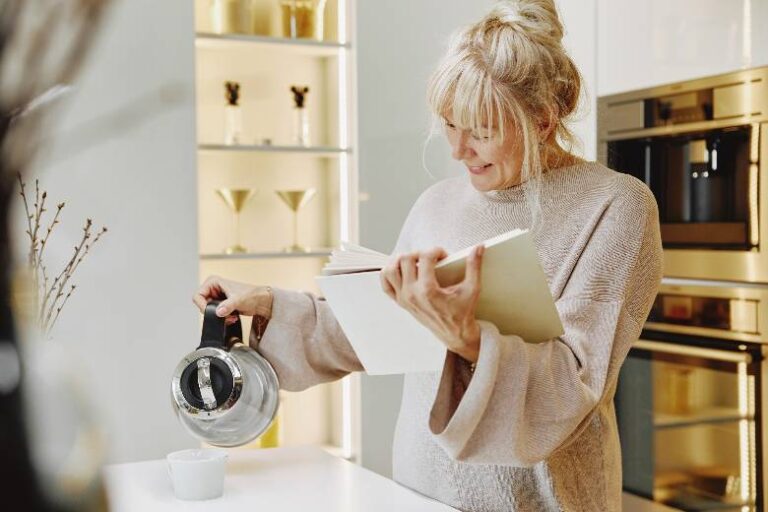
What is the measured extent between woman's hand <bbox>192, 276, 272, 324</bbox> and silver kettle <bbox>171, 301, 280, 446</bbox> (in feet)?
0.19

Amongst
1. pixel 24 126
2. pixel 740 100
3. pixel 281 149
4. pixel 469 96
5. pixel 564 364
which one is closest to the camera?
pixel 24 126

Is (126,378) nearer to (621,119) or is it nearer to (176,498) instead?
(176,498)

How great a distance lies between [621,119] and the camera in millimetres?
2689

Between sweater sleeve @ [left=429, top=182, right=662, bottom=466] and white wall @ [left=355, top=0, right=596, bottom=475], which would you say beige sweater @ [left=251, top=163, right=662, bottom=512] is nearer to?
sweater sleeve @ [left=429, top=182, right=662, bottom=466]

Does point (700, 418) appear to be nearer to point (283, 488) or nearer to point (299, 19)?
point (283, 488)

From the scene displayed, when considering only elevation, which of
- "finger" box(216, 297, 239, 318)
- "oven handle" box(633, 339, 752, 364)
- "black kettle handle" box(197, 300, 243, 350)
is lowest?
"oven handle" box(633, 339, 752, 364)

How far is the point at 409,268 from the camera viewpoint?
1.13 meters

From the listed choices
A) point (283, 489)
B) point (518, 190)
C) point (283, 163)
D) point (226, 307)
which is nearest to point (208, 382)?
point (226, 307)

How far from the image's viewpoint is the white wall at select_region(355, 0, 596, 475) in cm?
346

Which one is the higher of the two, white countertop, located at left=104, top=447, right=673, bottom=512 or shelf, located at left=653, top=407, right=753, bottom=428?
white countertop, located at left=104, top=447, right=673, bottom=512

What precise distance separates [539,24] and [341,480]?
2.77ft

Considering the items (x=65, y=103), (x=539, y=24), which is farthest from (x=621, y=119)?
(x=65, y=103)

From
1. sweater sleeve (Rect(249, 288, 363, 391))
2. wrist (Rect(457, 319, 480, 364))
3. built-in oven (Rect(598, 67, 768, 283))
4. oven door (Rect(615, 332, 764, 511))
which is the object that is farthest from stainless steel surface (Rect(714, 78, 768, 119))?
wrist (Rect(457, 319, 480, 364))

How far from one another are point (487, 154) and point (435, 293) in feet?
1.39
